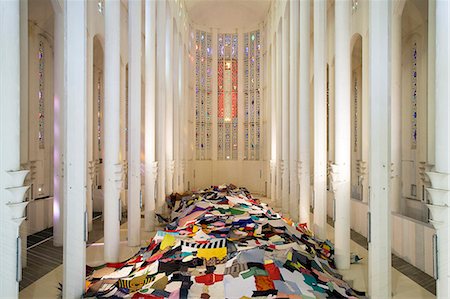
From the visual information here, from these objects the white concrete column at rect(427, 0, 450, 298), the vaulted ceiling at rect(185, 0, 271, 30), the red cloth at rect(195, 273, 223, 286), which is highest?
the vaulted ceiling at rect(185, 0, 271, 30)

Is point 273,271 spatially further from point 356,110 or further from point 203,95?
point 203,95

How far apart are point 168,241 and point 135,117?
3.27 m

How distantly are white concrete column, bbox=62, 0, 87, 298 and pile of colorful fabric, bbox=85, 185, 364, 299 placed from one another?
20.8 inches

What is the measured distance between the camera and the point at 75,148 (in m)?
4.91

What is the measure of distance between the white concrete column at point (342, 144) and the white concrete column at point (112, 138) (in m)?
4.13

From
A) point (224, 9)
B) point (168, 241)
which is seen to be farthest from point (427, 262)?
point (224, 9)

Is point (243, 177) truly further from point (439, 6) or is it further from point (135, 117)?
point (439, 6)

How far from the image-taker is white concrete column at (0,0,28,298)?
317 cm

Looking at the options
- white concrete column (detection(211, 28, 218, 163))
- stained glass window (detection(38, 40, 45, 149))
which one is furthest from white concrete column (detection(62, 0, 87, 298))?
white concrete column (detection(211, 28, 218, 163))

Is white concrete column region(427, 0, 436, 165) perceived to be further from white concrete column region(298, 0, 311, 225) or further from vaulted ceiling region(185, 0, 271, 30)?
vaulted ceiling region(185, 0, 271, 30)

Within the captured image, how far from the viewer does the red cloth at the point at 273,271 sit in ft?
15.2

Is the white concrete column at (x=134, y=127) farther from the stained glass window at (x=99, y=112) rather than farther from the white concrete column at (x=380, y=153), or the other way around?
the stained glass window at (x=99, y=112)

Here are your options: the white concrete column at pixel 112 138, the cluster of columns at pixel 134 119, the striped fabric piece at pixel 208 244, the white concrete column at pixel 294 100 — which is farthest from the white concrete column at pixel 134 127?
the white concrete column at pixel 294 100

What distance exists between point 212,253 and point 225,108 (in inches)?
557
